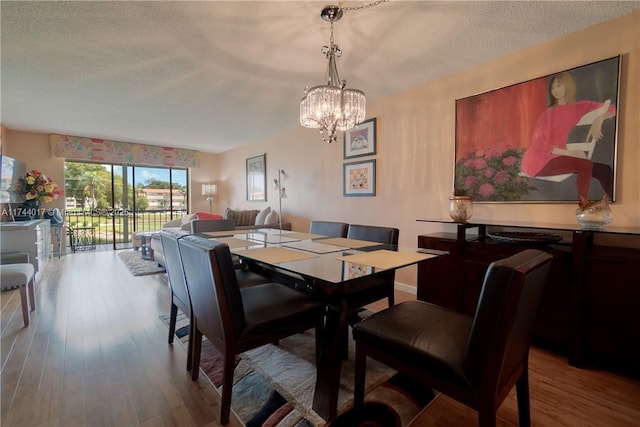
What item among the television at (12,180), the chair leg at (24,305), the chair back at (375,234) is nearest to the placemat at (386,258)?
the chair back at (375,234)

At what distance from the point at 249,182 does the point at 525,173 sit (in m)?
5.07

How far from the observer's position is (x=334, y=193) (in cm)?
406

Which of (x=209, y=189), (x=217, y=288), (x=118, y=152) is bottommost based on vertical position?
(x=217, y=288)

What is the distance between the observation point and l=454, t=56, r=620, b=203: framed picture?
193 cm

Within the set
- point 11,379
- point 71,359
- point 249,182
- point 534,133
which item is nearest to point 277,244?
point 71,359

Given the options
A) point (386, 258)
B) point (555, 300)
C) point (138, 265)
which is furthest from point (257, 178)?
point (555, 300)

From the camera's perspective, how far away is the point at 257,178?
5.85m

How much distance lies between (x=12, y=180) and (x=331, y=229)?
16.3 ft

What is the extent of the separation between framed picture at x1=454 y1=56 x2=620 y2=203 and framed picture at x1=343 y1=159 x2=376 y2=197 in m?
1.04

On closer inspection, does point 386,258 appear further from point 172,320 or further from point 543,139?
point 543,139

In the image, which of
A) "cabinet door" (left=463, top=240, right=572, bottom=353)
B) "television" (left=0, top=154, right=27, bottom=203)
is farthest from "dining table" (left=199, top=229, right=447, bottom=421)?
"television" (left=0, top=154, right=27, bottom=203)

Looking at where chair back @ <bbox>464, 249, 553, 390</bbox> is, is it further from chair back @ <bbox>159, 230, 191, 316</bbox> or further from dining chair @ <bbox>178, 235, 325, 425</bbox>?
chair back @ <bbox>159, 230, 191, 316</bbox>

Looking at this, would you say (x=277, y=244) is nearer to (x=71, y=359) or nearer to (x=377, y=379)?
(x=377, y=379)

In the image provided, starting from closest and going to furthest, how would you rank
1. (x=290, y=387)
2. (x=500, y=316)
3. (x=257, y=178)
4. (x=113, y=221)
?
(x=500, y=316) < (x=290, y=387) < (x=257, y=178) < (x=113, y=221)
